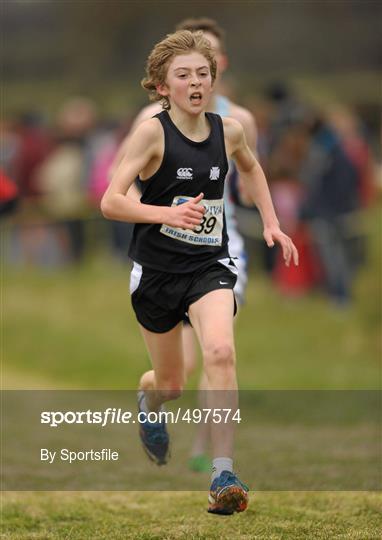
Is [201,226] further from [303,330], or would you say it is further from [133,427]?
[303,330]

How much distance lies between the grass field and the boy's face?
205cm

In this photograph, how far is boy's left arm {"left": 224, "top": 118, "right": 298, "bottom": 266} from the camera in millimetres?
6207

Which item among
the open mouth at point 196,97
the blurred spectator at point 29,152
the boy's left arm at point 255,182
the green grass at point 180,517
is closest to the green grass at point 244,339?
Answer: the blurred spectator at point 29,152

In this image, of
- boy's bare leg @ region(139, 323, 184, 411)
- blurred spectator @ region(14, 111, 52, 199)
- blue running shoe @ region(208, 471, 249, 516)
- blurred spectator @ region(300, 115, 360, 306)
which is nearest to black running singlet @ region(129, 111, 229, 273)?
boy's bare leg @ region(139, 323, 184, 411)

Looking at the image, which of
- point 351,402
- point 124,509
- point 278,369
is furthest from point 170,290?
point 278,369

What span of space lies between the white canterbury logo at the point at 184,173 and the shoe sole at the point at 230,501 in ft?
4.86

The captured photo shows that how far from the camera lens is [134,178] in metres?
5.98

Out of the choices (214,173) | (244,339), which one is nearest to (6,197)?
(214,173)

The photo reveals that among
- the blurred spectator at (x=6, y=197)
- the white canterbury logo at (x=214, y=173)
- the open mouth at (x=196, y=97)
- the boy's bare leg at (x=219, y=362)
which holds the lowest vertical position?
the boy's bare leg at (x=219, y=362)

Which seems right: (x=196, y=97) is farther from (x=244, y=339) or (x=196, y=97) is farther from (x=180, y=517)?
(x=244, y=339)

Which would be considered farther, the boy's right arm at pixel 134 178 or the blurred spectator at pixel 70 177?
the blurred spectator at pixel 70 177

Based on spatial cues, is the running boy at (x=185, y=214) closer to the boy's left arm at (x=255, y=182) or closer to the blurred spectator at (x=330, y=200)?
the boy's left arm at (x=255, y=182)

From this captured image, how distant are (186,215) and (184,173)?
35 cm

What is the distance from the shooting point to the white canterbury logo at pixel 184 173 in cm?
600
